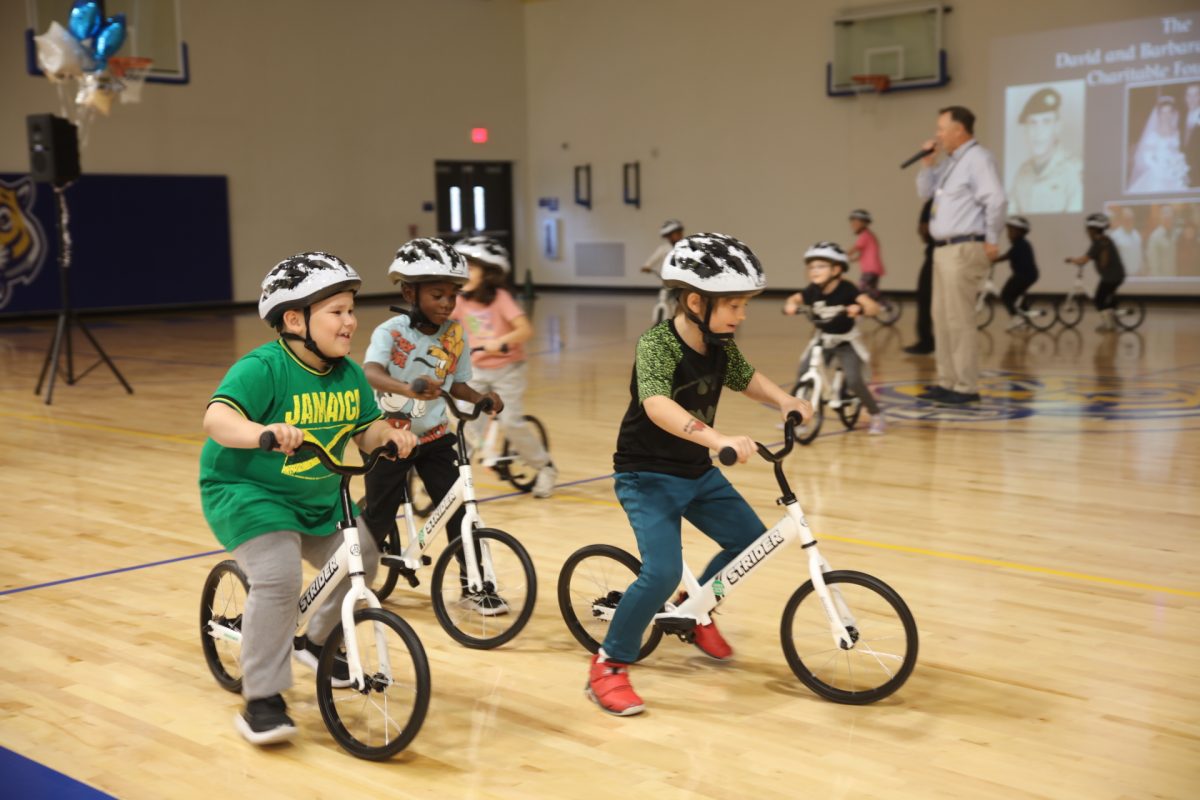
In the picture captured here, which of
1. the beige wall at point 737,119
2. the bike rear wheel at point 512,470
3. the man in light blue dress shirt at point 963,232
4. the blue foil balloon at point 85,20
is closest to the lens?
the bike rear wheel at point 512,470

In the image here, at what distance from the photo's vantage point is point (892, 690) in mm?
3432

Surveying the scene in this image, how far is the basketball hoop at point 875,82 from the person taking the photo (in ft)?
65.3

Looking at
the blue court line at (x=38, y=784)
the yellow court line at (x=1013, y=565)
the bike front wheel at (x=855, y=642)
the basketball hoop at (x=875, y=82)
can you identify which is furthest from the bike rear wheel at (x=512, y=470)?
the basketball hoop at (x=875, y=82)

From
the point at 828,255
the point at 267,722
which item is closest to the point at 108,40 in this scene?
the point at 828,255

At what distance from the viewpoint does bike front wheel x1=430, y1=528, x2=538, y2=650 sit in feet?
13.1

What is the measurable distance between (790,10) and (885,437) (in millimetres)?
15123

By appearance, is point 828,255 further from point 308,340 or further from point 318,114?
point 318,114

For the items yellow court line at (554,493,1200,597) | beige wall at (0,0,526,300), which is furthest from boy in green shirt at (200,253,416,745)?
beige wall at (0,0,526,300)

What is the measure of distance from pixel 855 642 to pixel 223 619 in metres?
1.78

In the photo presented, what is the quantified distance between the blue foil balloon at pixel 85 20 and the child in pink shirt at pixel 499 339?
6.60 meters

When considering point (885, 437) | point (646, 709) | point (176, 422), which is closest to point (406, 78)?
point (176, 422)

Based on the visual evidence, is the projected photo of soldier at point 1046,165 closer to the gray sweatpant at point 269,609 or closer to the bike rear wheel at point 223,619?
the bike rear wheel at point 223,619

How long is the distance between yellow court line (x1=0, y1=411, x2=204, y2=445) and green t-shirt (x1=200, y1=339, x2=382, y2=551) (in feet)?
16.5

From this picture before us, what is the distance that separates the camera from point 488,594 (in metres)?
4.06
